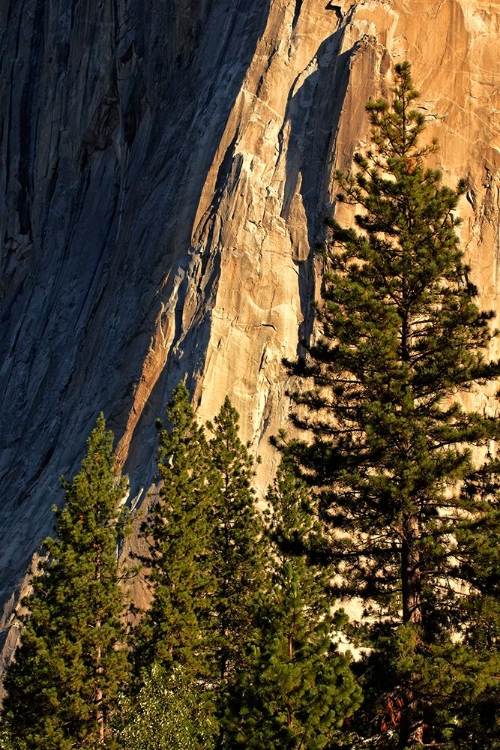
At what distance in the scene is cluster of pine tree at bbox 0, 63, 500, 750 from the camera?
1413cm

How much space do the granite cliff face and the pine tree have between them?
12.8ft

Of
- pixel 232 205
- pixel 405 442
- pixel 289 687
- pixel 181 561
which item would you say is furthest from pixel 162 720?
pixel 232 205

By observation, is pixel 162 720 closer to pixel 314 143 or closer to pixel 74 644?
pixel 74 644

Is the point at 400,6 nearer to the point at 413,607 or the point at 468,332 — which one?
the point at 468,332

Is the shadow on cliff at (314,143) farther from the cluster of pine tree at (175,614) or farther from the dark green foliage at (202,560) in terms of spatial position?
the cluster of pine tree at (175,614)

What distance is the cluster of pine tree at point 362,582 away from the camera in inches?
556

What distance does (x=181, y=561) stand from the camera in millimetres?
21828

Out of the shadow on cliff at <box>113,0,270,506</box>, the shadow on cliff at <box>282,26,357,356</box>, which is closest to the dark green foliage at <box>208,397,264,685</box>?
the shadow on cliff at <box>113,0,270,506</box>

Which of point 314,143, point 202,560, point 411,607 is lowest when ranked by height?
point 411,607

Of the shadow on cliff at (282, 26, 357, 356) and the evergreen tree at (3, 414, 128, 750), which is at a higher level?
the shadow on cliff at (282, 26, 357, 356)

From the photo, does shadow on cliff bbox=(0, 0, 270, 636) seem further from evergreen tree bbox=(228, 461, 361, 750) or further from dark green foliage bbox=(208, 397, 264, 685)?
evergreen tree bbox=(228, 461, 361, 750)

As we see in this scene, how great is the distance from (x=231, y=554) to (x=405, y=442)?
8491 mm

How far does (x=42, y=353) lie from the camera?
41.1m

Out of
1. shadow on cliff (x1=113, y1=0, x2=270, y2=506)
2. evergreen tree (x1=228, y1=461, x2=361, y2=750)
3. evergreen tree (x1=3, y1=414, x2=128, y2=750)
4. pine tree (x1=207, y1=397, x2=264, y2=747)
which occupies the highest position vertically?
shadow on cliff (x1=113, y1=0, x2=270, y2=506)
